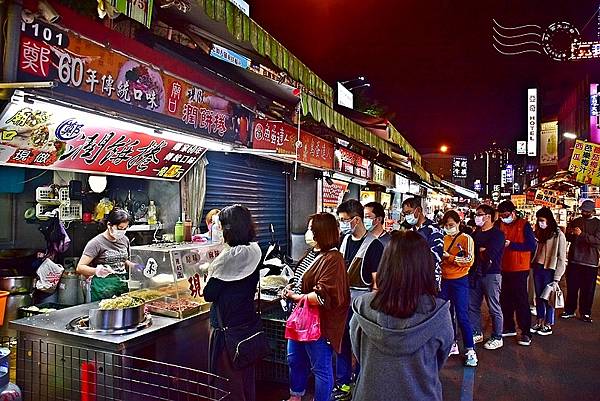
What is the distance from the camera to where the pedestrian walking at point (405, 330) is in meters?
2.66

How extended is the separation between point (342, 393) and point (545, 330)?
4810mm

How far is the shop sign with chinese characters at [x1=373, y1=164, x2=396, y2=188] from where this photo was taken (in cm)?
1606

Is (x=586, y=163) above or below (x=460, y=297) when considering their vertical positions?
above

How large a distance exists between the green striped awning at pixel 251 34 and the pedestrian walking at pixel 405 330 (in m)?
2.86

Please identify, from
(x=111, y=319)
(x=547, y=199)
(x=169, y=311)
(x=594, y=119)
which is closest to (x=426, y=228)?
(x=169, y=311)

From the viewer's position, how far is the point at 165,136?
5746 mm

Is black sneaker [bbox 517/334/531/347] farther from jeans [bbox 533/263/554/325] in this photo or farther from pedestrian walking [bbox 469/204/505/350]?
jeans [bbox 533/263/554/325]

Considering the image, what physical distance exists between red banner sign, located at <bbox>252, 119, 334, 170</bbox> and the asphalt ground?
3.84 m

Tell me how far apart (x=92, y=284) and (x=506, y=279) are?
6293mm

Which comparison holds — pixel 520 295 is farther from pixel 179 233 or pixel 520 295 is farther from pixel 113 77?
pixel 113 77

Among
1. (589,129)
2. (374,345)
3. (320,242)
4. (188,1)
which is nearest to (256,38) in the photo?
(188,1)

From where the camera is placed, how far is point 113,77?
4.44m

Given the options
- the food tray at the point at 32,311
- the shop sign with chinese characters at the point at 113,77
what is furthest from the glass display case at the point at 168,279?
the food tray at the point at 32,311

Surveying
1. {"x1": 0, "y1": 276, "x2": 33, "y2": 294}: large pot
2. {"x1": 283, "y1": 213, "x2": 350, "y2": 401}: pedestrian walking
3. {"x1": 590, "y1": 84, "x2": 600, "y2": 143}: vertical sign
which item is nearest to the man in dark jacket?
{"x1": 283, "y1": 213, "x2": 350, "y2": 401}: pedestrian walking
